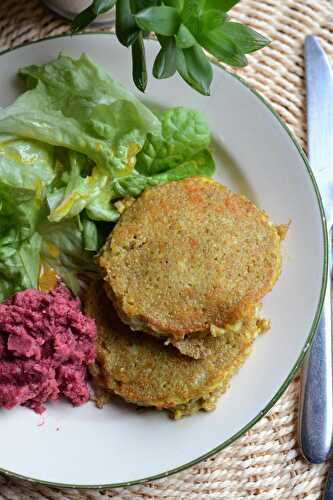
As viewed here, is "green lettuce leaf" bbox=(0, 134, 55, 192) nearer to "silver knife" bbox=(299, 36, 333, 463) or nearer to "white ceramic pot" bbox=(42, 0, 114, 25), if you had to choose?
"white ceramic pot" bbox=(42, 0, 114, 25)

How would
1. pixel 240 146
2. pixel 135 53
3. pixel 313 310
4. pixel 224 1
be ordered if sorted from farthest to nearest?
1. pixel 240 146
2. pixel 313 310
3. pixel 135 53
4. pixel 224 1

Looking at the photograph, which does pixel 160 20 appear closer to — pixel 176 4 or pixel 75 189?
pixel 176 4

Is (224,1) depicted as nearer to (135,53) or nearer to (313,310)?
(135,53)

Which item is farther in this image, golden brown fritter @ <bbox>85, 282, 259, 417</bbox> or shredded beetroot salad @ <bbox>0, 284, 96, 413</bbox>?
golden brown fritter @ <bbox>85, 282, 259, 417</bbox>

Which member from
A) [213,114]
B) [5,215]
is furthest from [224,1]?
[5,215]

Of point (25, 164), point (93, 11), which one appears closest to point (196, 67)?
point (93, 11)

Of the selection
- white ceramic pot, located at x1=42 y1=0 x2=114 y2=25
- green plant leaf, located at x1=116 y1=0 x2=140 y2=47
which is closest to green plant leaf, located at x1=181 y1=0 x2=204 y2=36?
green plant leaf, located at x1=116 y1=0 x2=140 y2=47
